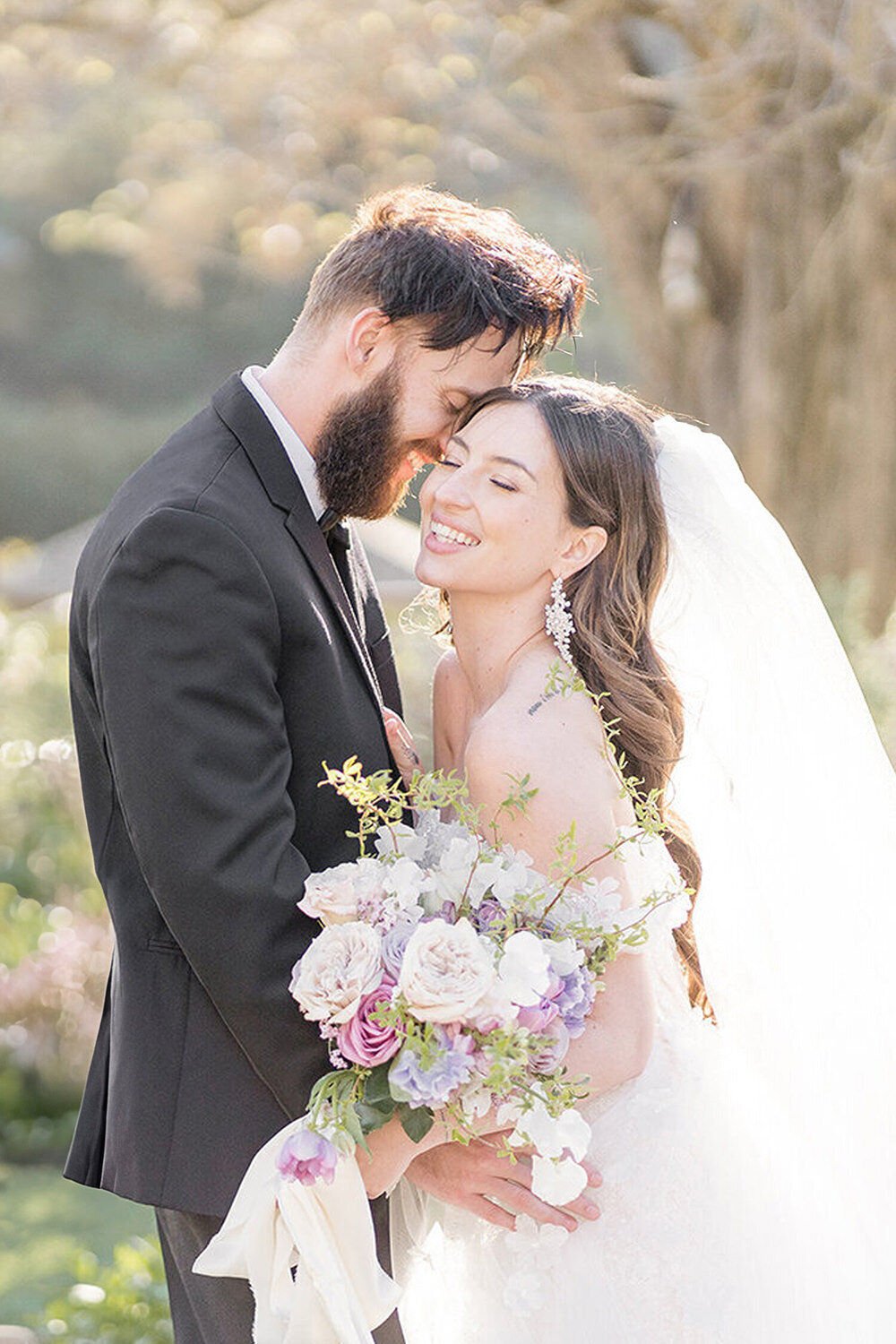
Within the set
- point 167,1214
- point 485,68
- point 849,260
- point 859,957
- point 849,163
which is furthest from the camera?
point 485,68

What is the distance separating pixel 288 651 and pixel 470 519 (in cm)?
48

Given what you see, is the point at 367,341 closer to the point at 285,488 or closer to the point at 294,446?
the point at 294,446

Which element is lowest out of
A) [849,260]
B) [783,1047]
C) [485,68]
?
[783,1047]

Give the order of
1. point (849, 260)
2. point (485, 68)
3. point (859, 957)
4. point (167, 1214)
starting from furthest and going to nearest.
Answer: point (485, 68) → point (849, 260) → point (859, 957) → point (167, 1214)

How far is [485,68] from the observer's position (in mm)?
8430

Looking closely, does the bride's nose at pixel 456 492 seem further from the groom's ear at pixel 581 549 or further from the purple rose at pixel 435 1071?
the purple rose at pixel 435 1071

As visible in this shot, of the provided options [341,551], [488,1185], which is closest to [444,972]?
[488,1185]

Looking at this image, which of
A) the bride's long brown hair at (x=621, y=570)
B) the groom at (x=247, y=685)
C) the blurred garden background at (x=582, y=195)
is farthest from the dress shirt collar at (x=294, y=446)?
the blurred garden background at (x=582, y=195)

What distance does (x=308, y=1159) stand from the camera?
7.01ft

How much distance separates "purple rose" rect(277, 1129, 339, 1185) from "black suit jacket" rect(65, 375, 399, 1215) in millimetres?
188

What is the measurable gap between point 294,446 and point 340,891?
0.93 m

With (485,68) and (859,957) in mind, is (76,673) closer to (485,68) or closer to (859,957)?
(859,957)

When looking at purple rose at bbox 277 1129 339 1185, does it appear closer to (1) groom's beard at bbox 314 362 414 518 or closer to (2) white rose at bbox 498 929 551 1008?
(2) white rose at bbox 498 929 551 1008

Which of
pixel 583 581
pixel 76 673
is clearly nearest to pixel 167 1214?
pixel 76 673
